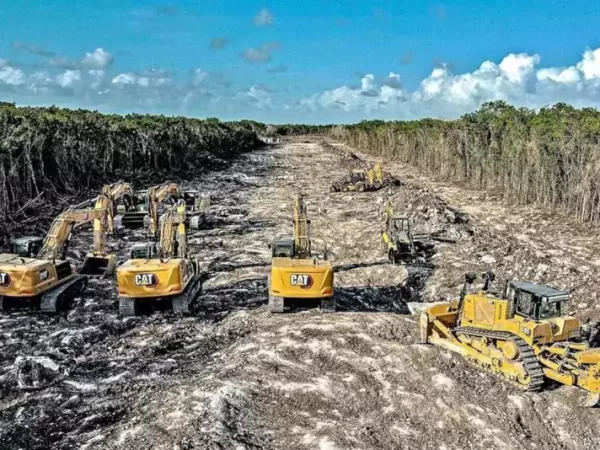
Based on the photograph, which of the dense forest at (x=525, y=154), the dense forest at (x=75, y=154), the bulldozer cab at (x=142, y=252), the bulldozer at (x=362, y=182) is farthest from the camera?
the bulldozer at (x=362, y=182)

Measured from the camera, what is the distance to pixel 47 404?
8.70 metres

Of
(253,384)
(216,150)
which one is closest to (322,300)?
(253,384)

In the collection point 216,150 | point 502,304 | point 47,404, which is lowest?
point 47,404

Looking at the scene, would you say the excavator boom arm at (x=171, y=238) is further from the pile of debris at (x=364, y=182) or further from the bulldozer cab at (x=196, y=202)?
the pile of debris at (x=364, y=182)

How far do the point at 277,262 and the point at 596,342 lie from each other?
603cm

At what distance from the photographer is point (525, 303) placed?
9.62 meters

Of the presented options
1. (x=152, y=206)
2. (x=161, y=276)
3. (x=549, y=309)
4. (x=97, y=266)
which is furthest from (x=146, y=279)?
(x=549, y=309)

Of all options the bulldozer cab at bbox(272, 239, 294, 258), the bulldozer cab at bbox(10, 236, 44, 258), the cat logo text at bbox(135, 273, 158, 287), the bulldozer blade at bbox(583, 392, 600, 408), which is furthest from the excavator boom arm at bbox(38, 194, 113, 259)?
the bulldozer blade at bbox(583, 392, 600, 408)

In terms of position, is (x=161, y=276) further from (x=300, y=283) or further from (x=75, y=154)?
(x=75, y=154)

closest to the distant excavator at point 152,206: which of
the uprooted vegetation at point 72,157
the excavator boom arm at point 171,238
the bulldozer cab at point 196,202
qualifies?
the bulldozer cab at point 196,202

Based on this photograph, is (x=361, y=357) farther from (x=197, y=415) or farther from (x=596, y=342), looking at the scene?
(x=596, y=342)

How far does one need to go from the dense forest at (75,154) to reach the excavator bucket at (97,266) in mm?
6251

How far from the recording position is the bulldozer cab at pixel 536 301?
934cm

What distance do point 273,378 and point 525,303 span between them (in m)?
4.05
